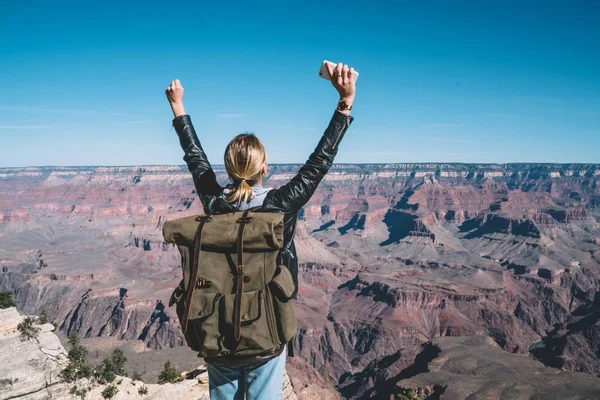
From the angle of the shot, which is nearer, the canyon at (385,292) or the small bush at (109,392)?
the small bush at (109,392)

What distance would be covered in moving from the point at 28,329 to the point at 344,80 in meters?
23.2

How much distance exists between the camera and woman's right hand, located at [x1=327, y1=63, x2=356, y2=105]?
10.9ft

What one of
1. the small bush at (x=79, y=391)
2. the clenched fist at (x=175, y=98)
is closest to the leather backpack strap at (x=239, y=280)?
the clenched fist at (x=175, y=98)

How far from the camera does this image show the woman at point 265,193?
127 inches

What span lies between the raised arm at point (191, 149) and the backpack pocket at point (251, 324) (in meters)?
1.16

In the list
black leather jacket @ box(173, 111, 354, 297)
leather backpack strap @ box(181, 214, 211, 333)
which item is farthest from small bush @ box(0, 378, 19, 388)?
leather backpack strap @ box(181, 214, 211, 333)

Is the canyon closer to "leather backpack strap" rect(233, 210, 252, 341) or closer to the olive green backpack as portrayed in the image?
the olive green backpack

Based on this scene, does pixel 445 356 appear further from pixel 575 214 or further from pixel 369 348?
pixel 575 214

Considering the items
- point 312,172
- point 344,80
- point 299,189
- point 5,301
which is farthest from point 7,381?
point 5,301

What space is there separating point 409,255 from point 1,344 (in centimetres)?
11155

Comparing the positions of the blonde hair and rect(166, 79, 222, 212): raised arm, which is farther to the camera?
rect(166, 79, 222, 212): raised arm

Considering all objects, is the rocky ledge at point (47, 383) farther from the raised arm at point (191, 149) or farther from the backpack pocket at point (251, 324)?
the backpack pocket at point (251, 324)

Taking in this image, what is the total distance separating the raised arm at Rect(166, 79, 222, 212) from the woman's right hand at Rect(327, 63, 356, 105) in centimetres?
135

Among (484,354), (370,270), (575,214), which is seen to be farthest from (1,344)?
(575,214)
